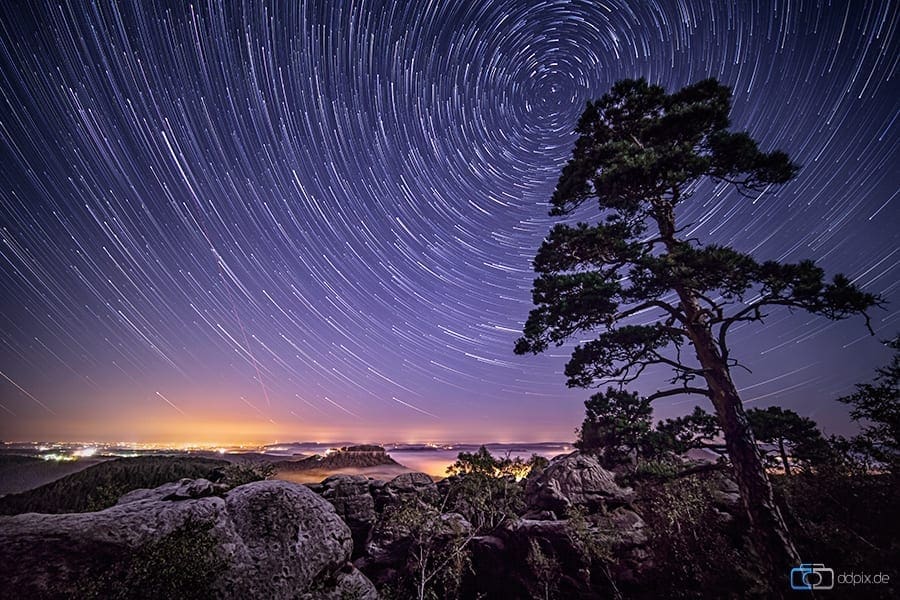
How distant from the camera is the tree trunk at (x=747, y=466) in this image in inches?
293

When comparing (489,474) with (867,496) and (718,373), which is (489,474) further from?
(867,496)

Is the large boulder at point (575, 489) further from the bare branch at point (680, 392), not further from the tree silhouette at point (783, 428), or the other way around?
the tree silhouette at point (783, 428)

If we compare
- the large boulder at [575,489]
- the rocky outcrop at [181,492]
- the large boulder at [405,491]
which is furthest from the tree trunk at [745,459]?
the rocky outcrop at [181,492]

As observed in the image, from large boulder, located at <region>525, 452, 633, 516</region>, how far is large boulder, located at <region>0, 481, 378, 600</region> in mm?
7804

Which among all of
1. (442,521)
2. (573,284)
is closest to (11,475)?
(442,521)

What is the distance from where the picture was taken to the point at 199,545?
272 inches

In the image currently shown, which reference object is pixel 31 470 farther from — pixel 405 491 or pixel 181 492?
pixel 405 491

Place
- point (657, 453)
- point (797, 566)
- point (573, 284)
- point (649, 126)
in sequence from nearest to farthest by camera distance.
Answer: point (797, 566) < point (573, 284) < point (649, 126) < point (657, 453)

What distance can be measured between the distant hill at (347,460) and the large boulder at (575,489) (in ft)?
94.3

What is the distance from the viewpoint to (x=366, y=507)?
14.0 metres

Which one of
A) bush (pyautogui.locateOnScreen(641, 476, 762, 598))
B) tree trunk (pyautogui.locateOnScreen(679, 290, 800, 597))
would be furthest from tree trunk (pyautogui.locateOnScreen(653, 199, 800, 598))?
bush (pyautogui.locateOnScreen(641, 476, 762, 598))

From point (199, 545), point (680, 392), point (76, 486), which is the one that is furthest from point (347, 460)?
point (680, 392)

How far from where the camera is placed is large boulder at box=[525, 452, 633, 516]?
1357 centimetres

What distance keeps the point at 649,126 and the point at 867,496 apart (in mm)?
13116
